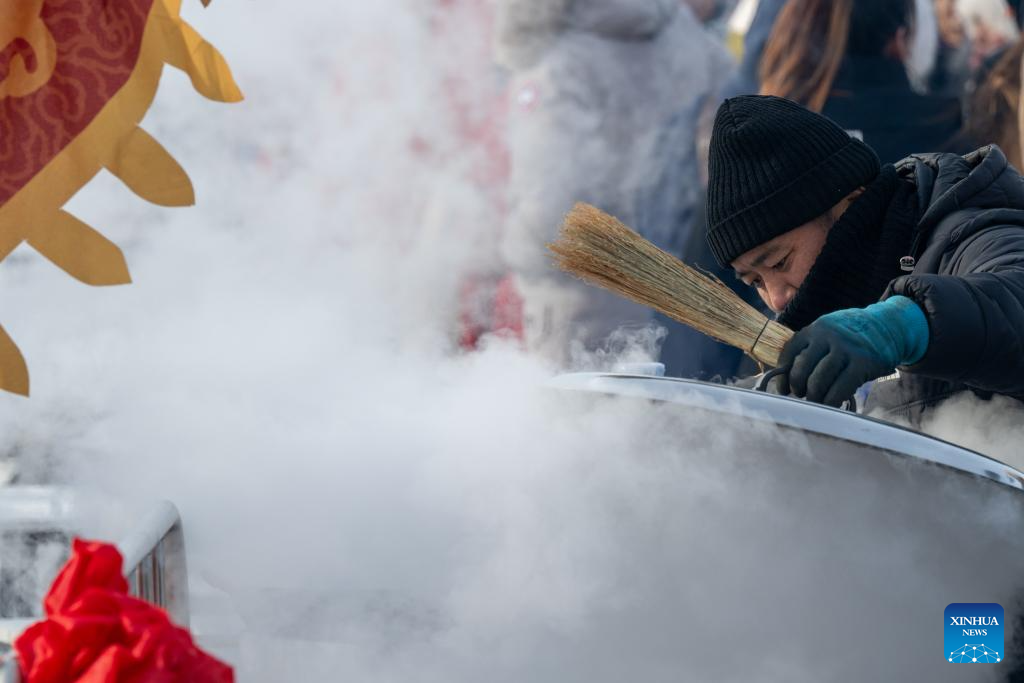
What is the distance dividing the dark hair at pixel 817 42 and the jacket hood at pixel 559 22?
0.47m

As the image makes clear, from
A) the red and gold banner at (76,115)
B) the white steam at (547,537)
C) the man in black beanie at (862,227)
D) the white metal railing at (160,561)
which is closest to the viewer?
the white metal railing at (160,561)

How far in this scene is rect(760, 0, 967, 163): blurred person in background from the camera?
3.79 meters

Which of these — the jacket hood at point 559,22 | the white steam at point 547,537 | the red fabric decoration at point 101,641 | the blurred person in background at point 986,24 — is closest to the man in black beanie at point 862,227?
the white steam at point 547,537

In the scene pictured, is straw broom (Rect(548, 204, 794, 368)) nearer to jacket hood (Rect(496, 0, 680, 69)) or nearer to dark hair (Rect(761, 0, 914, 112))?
dark hair (Rect(761, 0, 914, 112))

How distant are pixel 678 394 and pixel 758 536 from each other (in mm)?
200

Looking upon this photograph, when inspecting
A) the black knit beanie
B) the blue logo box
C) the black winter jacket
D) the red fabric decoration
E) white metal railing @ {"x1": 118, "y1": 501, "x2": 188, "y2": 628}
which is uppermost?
the black knit beanie

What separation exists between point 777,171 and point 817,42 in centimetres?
189

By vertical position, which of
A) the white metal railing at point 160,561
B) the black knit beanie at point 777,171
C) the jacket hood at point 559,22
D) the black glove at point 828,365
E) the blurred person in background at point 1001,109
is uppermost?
the jacket hood at point 559,22

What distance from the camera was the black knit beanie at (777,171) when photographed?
83.2 inches

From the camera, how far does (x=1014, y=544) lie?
4.95 ft

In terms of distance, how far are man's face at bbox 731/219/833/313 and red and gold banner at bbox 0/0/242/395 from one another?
99 cm

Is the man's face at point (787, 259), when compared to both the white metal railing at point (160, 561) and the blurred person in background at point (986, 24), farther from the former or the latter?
the blurred person in background at point (986, 24)

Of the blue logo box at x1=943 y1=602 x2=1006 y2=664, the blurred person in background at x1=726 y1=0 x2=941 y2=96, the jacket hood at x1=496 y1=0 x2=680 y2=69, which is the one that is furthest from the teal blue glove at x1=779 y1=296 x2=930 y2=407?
the jacket hood at x1=496 y1=0 x2=680 y2=69

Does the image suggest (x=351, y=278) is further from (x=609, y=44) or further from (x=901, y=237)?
(x=901, y=237)
